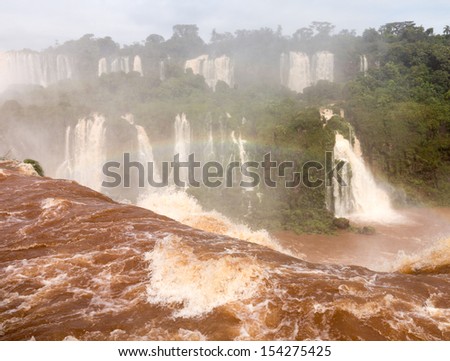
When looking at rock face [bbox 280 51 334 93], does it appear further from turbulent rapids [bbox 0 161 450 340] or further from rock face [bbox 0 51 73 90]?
turbulent rapids [bbox 0 161 450 340]

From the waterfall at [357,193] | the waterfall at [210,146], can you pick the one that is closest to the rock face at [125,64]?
the waterfall at [210,146]

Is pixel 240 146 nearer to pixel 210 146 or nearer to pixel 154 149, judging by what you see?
pixel 210 146

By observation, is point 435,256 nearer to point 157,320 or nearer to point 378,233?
point 157,320

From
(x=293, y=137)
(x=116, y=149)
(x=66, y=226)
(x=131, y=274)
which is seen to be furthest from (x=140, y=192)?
(x=131, y=274)

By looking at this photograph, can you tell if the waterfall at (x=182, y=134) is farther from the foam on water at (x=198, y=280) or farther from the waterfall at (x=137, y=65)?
the waterfall at (x=137, y=65)

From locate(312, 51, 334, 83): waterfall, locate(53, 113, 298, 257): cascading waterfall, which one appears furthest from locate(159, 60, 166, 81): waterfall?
locate(53, 113, 298, 257): cascading waterfall

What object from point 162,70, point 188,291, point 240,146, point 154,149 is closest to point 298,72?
point 162,70
